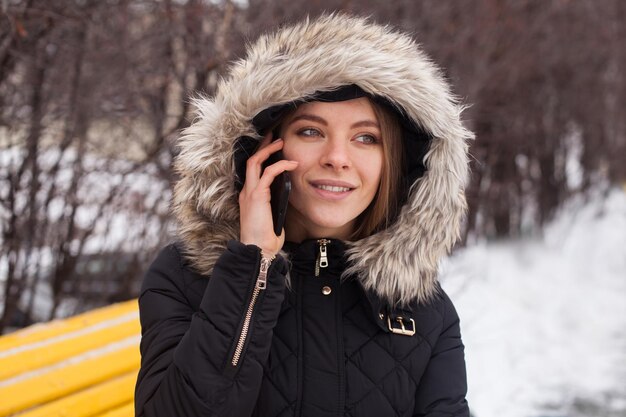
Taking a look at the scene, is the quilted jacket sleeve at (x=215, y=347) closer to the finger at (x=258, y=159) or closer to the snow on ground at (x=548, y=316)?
the finger at (x=258, y=159)

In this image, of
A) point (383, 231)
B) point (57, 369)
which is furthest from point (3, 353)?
point (383, 231)

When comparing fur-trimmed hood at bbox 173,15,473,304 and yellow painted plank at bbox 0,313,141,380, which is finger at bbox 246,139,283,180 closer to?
fur-trimmed hood at bbox 173,15,473,304

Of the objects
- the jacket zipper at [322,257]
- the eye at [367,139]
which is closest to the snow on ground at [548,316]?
the jacket zipper at [322,257]

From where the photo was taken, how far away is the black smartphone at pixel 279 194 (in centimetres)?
202

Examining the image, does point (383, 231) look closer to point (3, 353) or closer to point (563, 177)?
point (3, 353)

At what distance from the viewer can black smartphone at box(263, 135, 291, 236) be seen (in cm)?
202

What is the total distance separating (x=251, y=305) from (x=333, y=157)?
0.46 metres

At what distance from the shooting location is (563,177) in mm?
9734

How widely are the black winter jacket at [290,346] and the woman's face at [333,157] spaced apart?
126 millimetres

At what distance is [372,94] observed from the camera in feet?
6.91

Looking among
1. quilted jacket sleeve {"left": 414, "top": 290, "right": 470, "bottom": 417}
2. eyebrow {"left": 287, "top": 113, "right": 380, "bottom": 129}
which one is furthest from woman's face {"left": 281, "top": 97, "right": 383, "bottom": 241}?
quilted jacket sleeve {"left": 414, "top": 290, "right": 470, "bottom": 417}

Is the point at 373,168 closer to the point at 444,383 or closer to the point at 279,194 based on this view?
the point at 279,194

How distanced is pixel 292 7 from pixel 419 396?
3194 mm

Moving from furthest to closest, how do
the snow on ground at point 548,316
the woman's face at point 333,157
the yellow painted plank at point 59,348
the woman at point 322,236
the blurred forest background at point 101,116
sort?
the snow on ground at point 548,316, the blurred forest background at point 101,116, the yellow painted plank at point 59,348, the woman's face at point 333,157, the woman at point 322,236
